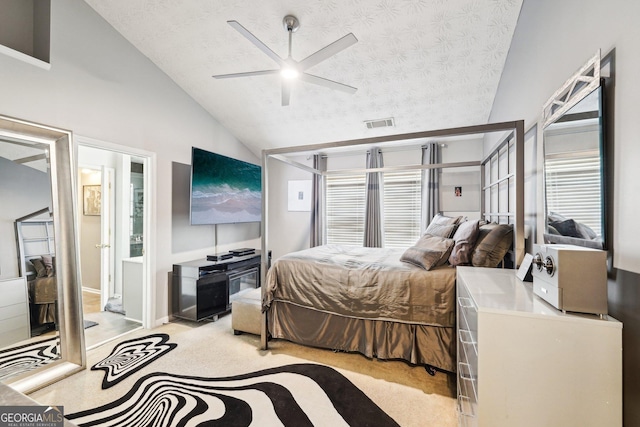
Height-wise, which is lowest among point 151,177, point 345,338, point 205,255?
point 345,338

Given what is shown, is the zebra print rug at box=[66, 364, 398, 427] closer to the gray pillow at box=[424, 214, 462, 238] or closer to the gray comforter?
the gray comforter

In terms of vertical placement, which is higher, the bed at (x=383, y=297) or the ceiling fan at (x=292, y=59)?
the ceiling fan at (x=292, y=59)

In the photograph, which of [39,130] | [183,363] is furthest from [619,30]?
[39,130]

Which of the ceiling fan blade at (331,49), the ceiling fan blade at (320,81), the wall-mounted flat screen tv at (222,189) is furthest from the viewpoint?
the wall-mounted flat screen tv at (222,189)

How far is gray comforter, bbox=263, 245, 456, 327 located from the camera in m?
2.12

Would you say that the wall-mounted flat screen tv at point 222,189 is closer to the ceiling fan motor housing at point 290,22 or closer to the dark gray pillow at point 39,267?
the dark gray pillow at point 39,267

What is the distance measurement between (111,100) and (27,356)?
240cm

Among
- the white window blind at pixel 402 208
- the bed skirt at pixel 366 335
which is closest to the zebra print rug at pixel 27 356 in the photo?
the bed skirt at pixel 366 335

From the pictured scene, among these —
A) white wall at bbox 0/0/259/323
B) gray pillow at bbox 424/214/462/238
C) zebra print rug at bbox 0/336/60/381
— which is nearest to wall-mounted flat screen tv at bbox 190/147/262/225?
Answer: white wall at bbox 0/0/259/323

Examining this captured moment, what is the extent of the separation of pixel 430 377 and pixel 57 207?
3414mm

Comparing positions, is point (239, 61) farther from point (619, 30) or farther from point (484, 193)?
point (484, 193)

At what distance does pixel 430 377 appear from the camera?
7.22ft

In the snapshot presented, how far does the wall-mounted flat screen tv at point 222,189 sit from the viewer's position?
3561 mm

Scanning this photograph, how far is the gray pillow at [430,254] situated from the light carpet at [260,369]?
2.95 feet
